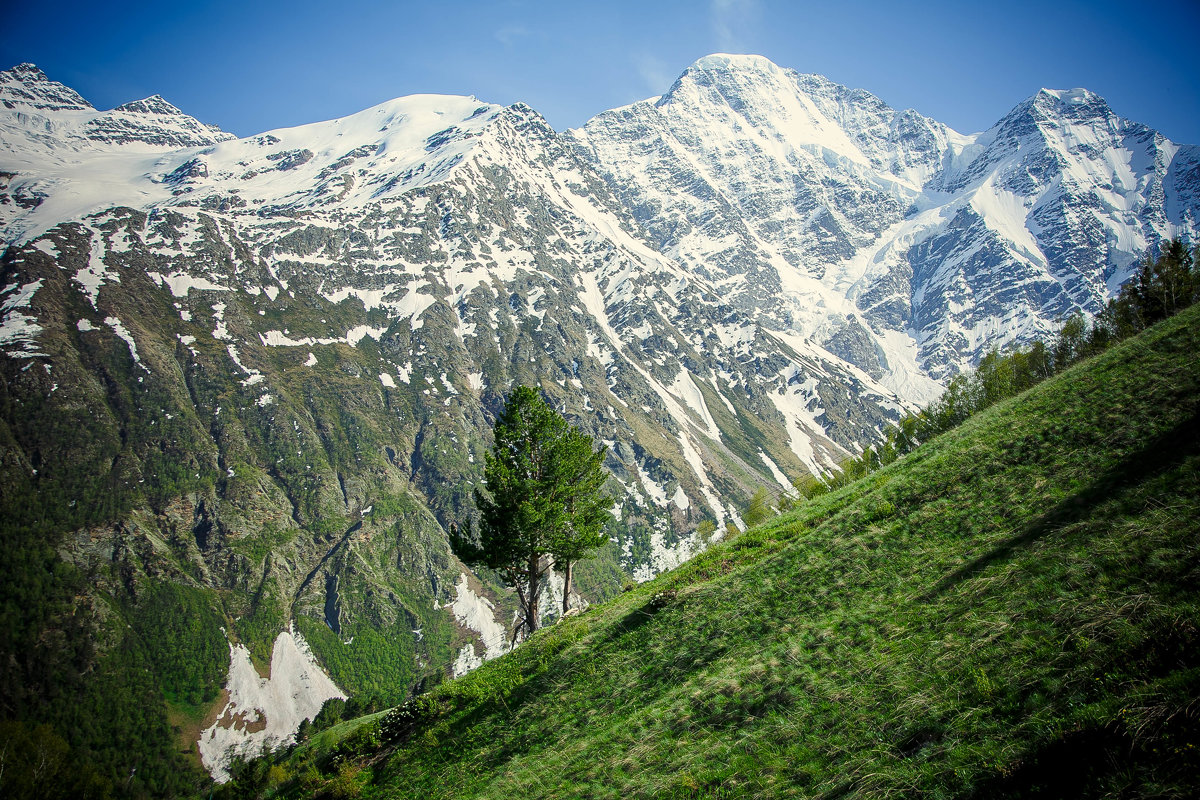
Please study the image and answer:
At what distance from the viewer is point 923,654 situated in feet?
33.0

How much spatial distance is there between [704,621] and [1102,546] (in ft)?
31.7

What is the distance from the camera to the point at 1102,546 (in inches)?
406

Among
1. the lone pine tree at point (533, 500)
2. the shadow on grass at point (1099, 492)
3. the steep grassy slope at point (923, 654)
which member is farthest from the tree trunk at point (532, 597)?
the shadow on grass at point (1099, 492)

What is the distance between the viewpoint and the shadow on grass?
1210 centimetres

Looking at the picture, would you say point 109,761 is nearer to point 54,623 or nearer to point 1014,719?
point 54,623

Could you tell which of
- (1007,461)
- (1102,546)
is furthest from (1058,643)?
(1007,461)

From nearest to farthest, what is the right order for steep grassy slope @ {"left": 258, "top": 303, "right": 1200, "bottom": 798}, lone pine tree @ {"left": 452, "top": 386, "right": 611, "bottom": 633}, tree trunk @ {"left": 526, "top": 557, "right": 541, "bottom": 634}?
1. steep grassy slope @ {"left": 258, "top": 303, "right": 1200, "bottom": 798}
2. lone pine tree @ {"left": 452, "top": 386, "right": 611, "bottom": 633}
3. tree trunk @ {"left": 526, "top": 557, "right": 541, "bottom": 634}

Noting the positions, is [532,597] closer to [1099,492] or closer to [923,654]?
[923,654]

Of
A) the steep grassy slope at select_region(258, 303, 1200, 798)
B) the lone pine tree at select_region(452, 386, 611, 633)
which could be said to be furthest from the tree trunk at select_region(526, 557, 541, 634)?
the steep grassy slope at select_region(258, 303, 1200, 798)

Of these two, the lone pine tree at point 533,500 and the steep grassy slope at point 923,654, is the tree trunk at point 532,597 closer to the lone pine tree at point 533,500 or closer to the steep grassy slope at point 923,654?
the lone pine tree at point 533,500

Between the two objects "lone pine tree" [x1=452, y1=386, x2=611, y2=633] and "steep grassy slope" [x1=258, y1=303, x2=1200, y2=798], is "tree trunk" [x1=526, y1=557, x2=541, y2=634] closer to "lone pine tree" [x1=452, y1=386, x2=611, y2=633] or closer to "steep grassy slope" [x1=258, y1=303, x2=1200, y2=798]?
"lone pine tree" [x1=452, y1=386, x2=611, y2=633]

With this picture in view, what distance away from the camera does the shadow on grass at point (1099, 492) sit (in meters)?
12.1

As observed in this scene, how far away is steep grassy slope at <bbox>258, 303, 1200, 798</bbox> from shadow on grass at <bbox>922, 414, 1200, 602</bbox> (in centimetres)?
8

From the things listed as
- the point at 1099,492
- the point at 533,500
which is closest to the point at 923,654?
the point at 1099,492
